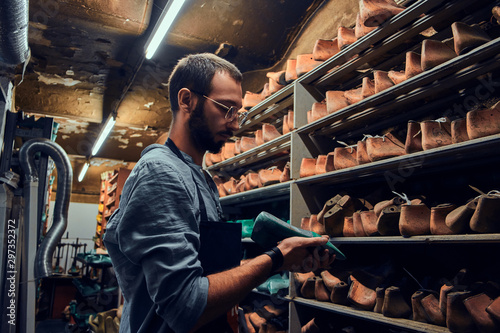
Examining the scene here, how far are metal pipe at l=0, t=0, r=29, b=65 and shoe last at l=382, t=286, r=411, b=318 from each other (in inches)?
125

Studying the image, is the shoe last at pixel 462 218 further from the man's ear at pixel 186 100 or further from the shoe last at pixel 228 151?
the shoe last at pixel 228 151

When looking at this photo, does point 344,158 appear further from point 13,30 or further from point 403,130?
point 13,30

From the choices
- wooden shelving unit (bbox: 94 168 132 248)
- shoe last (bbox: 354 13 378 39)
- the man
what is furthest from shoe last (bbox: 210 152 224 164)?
wooden shelving unit (bbox: 94 168 132 248)

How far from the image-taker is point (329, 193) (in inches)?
123

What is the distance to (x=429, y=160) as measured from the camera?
213cm

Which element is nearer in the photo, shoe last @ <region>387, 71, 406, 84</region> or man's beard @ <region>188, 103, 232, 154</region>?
man's beard @ <region>188, 103, 232, 154</region>

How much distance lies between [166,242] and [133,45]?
461 cm

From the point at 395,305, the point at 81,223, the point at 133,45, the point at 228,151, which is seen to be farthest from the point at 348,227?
the point at 81,223

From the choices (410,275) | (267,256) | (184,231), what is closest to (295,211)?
(410,275)

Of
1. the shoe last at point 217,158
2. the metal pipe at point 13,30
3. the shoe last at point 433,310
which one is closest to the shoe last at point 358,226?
the shoe last at point 433,310

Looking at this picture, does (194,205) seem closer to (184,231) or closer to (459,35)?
(184,231)

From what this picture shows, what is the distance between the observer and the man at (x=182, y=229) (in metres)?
0.91

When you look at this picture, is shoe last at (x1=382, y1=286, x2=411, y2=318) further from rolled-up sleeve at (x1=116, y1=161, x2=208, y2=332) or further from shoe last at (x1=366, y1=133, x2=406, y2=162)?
rolled-up sleeve at (x1=116, y1=161, x2=208, y2=332)

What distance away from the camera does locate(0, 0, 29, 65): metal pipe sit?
278cm
